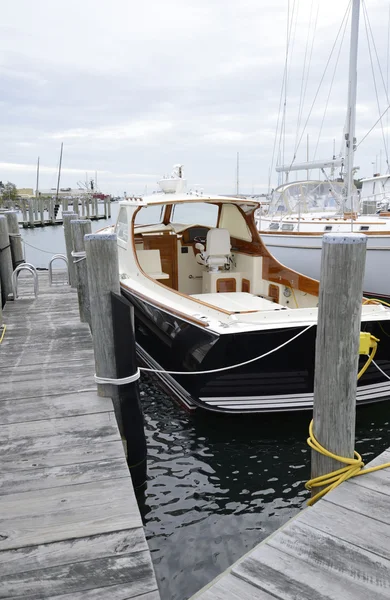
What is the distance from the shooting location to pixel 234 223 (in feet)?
26.1

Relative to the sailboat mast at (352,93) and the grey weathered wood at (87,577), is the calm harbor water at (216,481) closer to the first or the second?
the grey weathered wood at (87,577)

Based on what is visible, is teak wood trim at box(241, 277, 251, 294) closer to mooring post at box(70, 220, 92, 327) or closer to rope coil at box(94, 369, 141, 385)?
mooring post at box(70, 220, 92, 327)

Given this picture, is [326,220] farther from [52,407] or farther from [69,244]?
[52,407]

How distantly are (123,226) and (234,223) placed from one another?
6.00 feet

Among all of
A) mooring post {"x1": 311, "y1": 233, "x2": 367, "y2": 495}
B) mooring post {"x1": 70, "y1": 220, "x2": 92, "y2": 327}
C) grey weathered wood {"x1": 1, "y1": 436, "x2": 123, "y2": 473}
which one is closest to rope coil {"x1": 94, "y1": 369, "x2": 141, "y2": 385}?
grey weathered wood {"x1": 1, "y1": 436, "x2": 123, "y2": 473}

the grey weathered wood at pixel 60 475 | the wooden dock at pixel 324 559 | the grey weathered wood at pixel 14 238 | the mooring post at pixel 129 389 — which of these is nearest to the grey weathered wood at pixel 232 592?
the wooden dock at pixel 324 559

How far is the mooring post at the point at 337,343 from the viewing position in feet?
9.29

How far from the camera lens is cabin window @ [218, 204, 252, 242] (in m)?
7.70

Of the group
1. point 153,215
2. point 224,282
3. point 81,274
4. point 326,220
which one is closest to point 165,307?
point 81,274

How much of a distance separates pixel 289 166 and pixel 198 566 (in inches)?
584

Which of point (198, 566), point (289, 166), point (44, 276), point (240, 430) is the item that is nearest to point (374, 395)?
point (240, 430)

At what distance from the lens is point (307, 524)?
8.88 feet

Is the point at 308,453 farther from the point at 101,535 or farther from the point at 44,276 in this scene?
the point at 44,276

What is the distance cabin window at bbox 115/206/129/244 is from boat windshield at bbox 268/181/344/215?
855 centimetres
